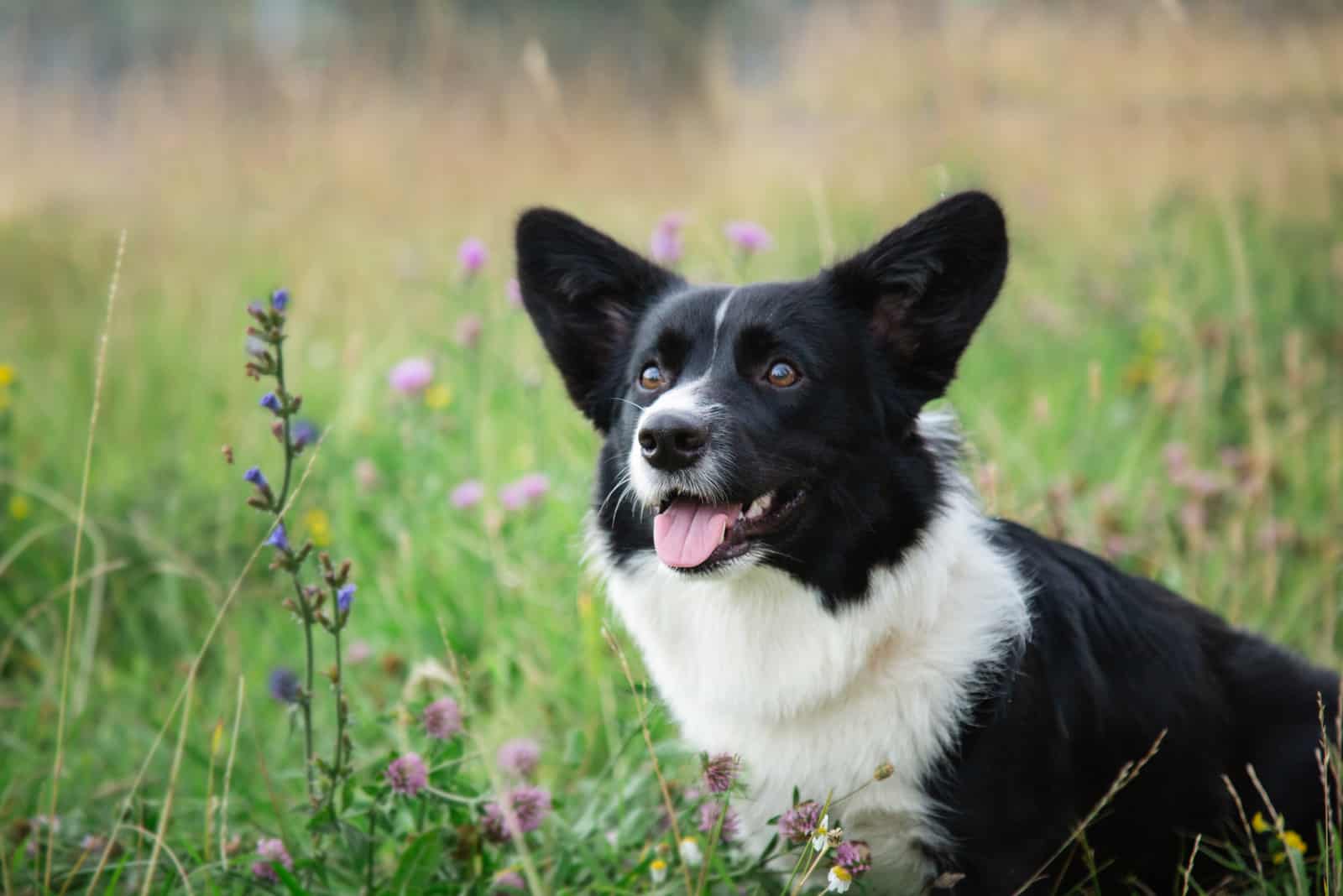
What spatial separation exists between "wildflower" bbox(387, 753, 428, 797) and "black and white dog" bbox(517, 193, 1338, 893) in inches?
23.0

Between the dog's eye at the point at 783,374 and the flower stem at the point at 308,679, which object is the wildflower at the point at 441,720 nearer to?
the flower stem at the point at 308,679

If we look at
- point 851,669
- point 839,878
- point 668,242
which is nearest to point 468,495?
point 668,242

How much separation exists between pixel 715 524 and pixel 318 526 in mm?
2214

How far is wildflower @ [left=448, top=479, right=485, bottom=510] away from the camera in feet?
12.0


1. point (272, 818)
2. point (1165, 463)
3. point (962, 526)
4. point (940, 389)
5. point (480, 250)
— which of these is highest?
point (480, 250)

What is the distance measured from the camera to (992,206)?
7.50 ft

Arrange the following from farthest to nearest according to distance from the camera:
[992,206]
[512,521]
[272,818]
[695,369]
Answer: [512,521] → [272,818] → [695,369] → [992,206]

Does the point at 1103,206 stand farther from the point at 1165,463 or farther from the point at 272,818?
the point at 272,818

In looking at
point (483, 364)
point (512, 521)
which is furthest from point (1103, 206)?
point (512, 521)

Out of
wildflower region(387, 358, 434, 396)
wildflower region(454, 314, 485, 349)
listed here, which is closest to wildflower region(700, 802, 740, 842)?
wildflower region(387, 358, 434, 396)

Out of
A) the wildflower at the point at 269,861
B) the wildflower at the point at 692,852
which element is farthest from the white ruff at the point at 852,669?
the wildflower at the point at 269,861

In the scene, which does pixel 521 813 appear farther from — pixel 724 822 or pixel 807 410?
pixel 807 410

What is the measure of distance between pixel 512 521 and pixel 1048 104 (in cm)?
436

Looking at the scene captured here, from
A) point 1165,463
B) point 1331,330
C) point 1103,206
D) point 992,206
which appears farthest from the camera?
point 1103,206
